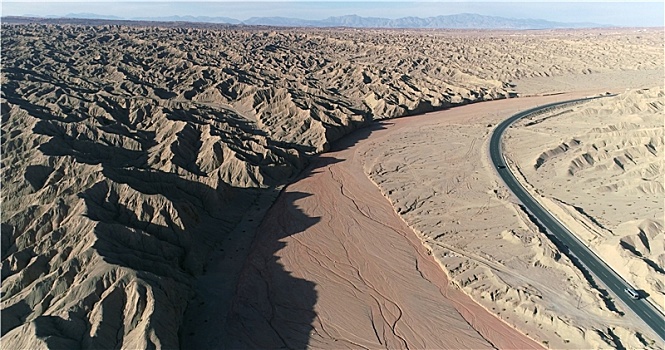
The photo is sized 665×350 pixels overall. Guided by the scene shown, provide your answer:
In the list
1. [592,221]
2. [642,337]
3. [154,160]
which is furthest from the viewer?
[154,160]

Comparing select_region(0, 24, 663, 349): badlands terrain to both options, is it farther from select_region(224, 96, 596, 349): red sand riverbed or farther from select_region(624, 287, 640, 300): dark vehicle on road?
select_region(624, 287, 640, 300): dark vehicle on road

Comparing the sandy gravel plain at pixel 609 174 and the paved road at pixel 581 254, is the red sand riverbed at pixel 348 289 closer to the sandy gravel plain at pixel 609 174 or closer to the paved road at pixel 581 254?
the paved road at pixel 581 254

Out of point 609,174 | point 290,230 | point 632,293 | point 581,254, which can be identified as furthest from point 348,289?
point 609,174

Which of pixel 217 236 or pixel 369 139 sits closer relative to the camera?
pixel 217 236

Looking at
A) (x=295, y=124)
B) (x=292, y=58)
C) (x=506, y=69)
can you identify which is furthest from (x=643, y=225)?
(x=292, y=58)

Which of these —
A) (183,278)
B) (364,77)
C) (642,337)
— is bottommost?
(642,337)

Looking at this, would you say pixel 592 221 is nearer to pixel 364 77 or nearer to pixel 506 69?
pixel 364 77
